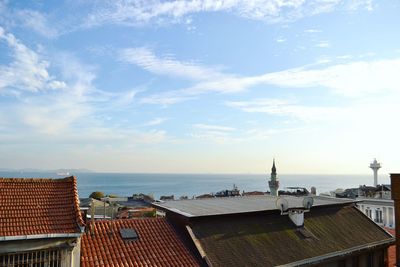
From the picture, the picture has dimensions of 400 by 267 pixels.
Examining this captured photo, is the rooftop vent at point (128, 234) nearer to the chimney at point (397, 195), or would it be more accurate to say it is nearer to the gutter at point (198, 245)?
the gutter at point (198, 245)

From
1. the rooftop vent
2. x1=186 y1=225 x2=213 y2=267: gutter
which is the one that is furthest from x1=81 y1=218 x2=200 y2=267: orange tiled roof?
x1=186 y1=225 x2=213 y2=267: gutter

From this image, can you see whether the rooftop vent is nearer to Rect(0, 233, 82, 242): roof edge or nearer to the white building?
Rect(0, 233, 82, 242): roof edge

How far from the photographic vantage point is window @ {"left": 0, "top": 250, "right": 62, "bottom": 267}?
1236 cm

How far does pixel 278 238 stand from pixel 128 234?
7668mm

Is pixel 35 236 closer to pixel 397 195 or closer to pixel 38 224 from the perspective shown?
pixel 38 224

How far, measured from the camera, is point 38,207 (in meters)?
14.3

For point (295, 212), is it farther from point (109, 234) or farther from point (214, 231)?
point (109, 234)

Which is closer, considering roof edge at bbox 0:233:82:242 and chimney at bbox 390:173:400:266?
roof edge at bbox 0:233:82:242

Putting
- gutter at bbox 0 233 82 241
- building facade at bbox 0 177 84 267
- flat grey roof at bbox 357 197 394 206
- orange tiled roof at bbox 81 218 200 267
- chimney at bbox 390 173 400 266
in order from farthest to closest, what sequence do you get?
flat grey roof at bbox 357 197 394 206 → chimney at bbox 390 173 400 266 → orange tiled roof at bbox 81 218 200 267 → building facade at bbox 0 177 84 267 → gutter at bbox 0 233 82 241

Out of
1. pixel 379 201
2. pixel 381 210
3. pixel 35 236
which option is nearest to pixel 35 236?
pixel 35 236

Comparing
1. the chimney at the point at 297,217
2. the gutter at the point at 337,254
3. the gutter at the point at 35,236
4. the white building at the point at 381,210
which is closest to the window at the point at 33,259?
the gutter at the point at 35,236

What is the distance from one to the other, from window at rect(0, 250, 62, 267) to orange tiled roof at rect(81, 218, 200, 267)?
112 centimetres

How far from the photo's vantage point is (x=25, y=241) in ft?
41.6

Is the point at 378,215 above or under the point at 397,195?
under
